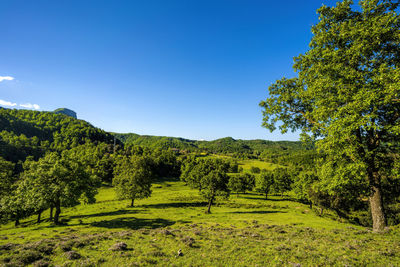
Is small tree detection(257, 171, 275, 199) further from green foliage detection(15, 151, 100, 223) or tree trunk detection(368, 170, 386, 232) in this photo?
green foliage detection(15, 151, 100, 223)

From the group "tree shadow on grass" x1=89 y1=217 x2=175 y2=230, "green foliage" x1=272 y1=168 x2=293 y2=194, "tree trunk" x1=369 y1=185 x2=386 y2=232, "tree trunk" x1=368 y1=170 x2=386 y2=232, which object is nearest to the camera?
"tree trunk" x1=368 y1=170 x2=386 y2=232

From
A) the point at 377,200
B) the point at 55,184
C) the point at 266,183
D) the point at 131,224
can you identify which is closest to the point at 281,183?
the point at 266,183

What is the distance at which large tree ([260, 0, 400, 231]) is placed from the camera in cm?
1097

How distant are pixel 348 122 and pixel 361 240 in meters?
9.60

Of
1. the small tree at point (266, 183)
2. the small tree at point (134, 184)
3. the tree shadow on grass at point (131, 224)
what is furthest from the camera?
the small tree at point (266, 183)

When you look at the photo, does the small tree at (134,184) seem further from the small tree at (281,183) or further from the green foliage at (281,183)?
the small tree at (281,183)

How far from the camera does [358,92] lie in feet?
36.6

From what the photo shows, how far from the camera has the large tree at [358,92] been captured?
1097 cm

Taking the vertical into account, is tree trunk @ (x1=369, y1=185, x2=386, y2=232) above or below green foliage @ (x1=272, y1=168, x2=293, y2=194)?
above

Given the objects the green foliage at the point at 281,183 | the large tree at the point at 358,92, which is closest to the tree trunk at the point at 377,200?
the large tree at the point at 358,92

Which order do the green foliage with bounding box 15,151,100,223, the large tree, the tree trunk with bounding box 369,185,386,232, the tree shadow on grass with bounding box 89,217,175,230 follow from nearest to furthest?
the large tree, the tree trunk with bounding box 369,185,386,232, the green foliage with bounding box 15,151,100,223, the tree shadow on grass with bounding box 89,217,175,230

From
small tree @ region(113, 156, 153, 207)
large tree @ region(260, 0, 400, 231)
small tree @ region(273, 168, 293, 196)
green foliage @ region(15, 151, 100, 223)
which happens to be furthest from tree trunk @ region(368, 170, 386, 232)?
small tree @ region(273, 168, 293, 196)

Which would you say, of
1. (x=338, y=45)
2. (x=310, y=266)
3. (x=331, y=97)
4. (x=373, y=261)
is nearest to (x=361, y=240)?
(x=373, y=261)

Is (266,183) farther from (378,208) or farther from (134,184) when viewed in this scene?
(378,208)
